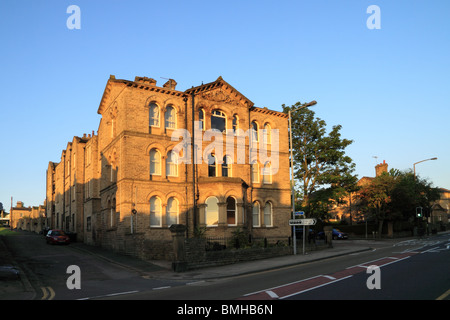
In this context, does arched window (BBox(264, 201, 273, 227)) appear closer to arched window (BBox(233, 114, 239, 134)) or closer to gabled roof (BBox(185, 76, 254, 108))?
arched window (BBox(233, 114, 239, 134))

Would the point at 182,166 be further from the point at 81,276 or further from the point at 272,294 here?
the point at 272,294

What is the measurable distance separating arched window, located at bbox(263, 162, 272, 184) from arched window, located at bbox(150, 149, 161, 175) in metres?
10.0

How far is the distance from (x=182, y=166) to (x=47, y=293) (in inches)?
619

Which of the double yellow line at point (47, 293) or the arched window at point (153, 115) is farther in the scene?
the arched window at point (153, 115)

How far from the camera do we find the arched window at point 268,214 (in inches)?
1265

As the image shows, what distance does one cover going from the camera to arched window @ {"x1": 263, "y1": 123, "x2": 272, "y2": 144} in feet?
109

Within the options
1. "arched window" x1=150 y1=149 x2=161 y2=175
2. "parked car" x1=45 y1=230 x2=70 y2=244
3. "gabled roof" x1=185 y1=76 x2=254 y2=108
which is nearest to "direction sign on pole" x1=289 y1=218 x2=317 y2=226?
"arched window" x1=150 y1=149 x2=161 y2=175

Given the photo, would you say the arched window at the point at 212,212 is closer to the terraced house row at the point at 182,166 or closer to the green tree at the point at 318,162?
the terraced house row at the point at 182,166

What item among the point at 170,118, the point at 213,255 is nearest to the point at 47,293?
the point at 213,255

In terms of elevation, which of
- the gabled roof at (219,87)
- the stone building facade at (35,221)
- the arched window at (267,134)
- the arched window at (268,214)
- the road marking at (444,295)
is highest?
the gabled roof at (219,87)

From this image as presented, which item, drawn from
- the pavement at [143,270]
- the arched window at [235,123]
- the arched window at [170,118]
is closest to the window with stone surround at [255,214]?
the pavement at [143,270]

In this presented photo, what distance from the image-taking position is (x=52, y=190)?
5419cm

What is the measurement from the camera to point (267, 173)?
Result: 32.8 m
